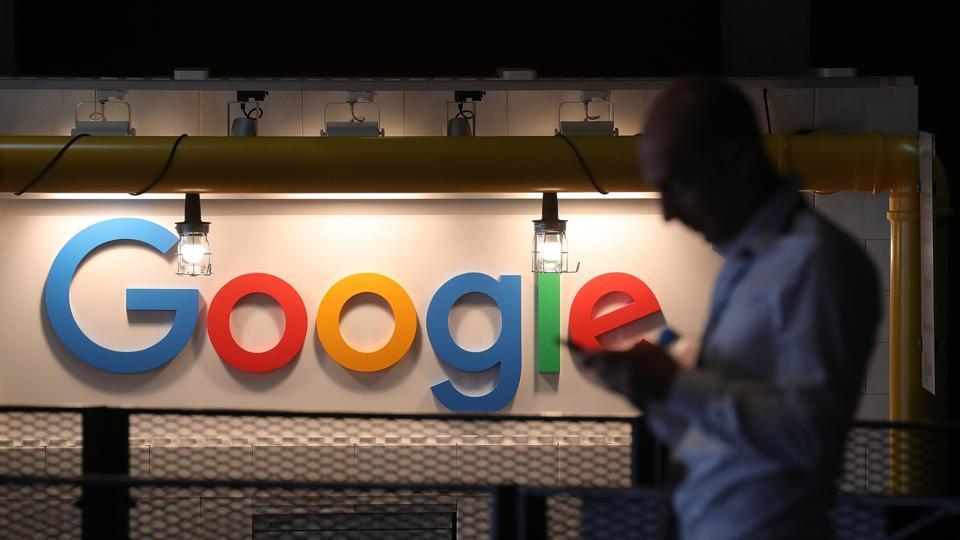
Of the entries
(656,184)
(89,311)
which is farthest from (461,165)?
(656,184)

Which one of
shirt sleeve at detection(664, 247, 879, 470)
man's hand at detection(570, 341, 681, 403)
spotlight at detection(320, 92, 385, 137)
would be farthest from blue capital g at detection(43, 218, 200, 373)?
shirt sleeve at detection(664, 247, 879, 470)

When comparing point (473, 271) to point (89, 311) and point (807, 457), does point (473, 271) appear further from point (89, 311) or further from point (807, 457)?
point (807, 457)

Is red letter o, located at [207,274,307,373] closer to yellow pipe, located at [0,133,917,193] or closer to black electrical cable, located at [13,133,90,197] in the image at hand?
yellow pipe, located at [0,133,917,193]

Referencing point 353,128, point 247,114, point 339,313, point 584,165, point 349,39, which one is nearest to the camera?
point 584,165

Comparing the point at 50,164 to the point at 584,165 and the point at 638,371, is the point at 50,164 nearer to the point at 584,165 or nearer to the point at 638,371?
the point at 584,165

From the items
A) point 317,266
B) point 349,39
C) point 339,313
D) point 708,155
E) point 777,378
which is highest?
point 349,39

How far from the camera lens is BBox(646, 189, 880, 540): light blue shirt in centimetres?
129

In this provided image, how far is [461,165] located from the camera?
217 inches

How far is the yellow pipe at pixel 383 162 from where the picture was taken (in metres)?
5.47

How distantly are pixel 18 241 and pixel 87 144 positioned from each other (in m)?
1.15

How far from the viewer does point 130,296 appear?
6246 millimetres

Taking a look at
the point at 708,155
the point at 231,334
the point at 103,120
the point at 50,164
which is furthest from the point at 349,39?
the point at 708,155

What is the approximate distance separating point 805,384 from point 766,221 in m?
0.24

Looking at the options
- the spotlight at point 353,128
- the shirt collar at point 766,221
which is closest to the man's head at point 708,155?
the shirt collar at point 766,221
